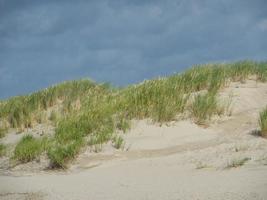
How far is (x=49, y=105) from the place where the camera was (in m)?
16.0

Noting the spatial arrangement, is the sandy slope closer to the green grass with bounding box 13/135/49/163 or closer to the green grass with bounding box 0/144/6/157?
the green grass with bounding box 13/135/49/163

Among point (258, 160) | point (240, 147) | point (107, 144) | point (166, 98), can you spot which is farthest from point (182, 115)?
point (258, 160)

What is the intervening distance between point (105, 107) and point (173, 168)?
13.4 ft

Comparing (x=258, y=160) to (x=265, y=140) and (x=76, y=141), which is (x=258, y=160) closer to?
(x=265, y=140)

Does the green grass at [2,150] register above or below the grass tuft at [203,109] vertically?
below

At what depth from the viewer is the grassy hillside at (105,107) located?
12112 mm

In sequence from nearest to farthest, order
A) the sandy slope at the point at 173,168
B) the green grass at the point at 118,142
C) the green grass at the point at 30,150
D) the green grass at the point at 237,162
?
the sandy slope at the point at 173,168, the green grass at the point at 237,162, the green grass at the point at 118,142, the green grass at the point at 30,150

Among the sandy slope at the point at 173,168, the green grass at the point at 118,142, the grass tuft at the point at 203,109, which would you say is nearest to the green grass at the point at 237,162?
the sandy slope at the point at 173,168

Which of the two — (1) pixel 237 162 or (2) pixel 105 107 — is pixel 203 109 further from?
(1) pixel 237 162

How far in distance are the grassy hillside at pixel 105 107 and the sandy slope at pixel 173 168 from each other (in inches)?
12.8

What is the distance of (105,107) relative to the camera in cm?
1325

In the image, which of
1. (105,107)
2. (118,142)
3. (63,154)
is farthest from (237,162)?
(105,107)

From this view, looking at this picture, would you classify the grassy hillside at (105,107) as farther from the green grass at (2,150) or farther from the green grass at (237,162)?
the green grass at (237,162)

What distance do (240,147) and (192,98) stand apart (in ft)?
11.9
